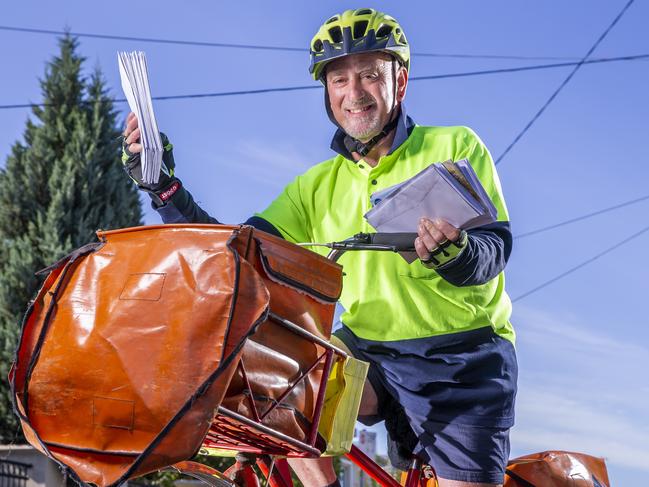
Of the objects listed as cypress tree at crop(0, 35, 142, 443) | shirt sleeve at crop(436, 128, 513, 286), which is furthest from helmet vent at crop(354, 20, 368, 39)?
cypress tree at crop(0, 35, 142, 443)

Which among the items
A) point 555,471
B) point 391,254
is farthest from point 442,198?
point 555,471

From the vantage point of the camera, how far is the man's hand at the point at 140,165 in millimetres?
2622

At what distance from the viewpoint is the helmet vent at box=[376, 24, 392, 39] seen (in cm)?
302

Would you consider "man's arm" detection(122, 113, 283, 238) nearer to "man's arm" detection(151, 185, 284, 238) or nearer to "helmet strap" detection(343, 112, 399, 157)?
"man's arm" detection(151, 185, 284, 238)

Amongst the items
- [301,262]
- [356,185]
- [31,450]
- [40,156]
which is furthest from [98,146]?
[301,262]

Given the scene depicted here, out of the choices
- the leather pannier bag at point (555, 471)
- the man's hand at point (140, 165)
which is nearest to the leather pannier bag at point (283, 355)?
the man's hand at point (140, 165)

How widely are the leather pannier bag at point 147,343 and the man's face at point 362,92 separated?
3.25ft

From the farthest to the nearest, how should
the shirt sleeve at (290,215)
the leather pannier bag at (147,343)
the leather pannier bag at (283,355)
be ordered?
1. the shirt sleeve at (290,215)
2. the leather pannier bag at (283,355)
3. the leather pannier bag at (147,343)

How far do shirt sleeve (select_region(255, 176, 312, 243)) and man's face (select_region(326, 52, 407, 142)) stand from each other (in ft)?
1.01

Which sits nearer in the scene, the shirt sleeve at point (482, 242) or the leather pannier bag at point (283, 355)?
the leather pannier bag at point (283, 355)

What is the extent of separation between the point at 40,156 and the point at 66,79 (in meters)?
1.37

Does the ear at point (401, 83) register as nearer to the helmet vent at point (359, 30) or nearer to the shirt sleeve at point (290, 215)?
the helmet vent at point (359, 30)

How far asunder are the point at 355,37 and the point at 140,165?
2.82ft

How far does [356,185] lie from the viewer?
3031 mm
